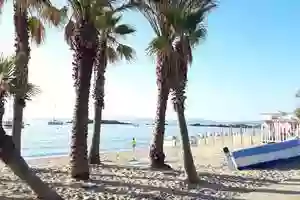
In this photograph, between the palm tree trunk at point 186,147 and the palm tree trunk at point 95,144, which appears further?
the palm tree trunk at point 95,144

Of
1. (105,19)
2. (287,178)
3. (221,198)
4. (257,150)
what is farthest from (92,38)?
(257,150)

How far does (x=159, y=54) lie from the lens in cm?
1252

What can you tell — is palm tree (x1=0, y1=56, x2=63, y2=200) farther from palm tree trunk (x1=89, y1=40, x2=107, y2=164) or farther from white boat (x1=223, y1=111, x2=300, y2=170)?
white boat (x1=223, y1=111, x2=300, y2=170)

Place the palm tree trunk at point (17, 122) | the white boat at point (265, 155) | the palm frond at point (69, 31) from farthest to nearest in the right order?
the white boat at point (265, 155) → the palm tree trunk at point (17, 122) → the palm frond at point (69, 31)

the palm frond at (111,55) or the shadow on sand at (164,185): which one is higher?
the palm frond at (111,55)

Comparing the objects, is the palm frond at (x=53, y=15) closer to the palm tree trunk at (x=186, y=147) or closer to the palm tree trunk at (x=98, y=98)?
the palm tree trunk at (x=98, y=98)

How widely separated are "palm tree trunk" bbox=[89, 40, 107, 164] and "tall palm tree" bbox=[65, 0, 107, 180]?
4365 millimetres

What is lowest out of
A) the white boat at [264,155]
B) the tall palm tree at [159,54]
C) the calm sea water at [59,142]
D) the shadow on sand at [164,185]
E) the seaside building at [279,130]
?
the calm sea water at [59,142]

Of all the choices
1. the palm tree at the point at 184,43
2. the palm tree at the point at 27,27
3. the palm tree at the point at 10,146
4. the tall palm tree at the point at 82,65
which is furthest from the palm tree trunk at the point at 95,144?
the palm tree at the point at 10,146

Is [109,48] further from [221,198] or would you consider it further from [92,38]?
[221,198]

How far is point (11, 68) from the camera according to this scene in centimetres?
692

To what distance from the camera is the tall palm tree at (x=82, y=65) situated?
1089 centimetres

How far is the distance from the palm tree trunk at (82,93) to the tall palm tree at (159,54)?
1.77 meters

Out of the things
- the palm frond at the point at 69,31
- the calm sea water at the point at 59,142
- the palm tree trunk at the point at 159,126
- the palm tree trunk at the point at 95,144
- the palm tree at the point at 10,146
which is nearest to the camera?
the palm tree at the point at 10,146
